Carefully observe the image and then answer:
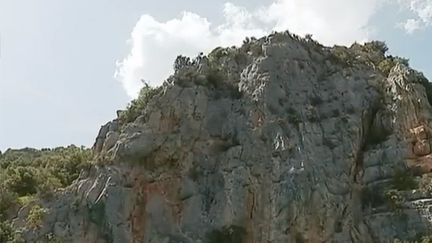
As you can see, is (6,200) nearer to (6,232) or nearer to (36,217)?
(6,232)

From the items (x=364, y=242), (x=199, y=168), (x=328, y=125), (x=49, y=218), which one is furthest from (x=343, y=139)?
(x=49, y=218)

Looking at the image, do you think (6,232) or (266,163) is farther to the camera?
(266,163)

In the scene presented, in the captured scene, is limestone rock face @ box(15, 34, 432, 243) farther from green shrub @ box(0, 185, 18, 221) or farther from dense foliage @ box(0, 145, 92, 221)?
green shrub @ box(0, 185, 18, 221)

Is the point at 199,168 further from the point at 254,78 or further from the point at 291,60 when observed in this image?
the point at 291,60

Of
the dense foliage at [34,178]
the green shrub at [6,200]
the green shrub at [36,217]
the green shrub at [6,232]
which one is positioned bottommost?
the green shrub at [6,232]

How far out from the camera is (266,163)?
128ft

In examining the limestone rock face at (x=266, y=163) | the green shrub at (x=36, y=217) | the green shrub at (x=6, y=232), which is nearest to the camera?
the limestone rock face at (x=266, y=163)

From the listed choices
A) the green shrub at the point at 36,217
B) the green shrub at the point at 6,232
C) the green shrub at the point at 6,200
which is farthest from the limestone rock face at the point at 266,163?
the green shrub at the point at 6,200

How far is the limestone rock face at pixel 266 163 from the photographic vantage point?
121 feet

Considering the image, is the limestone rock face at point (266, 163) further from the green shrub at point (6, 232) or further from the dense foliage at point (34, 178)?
the dense foliage at point (34, 178)

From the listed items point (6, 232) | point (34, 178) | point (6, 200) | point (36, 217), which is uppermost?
point (34, 178)

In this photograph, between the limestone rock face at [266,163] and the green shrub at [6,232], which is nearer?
the limestone rock face at [266,163]

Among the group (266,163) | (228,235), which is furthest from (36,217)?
(266,163)

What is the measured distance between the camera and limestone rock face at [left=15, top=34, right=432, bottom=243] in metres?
36.8
